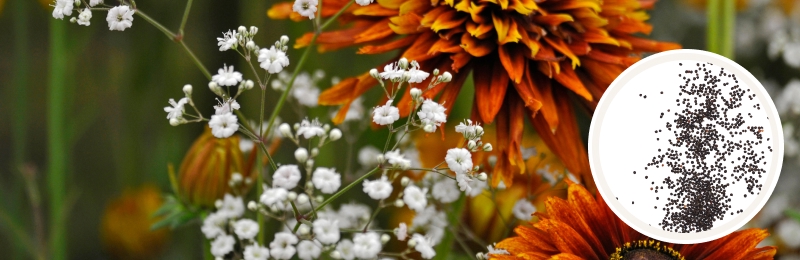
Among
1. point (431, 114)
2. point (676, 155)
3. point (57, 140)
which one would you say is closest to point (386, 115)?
point (431, 114)

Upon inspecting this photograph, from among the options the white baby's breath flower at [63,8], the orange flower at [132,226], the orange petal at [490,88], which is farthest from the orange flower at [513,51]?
the orange flower at [132,226]

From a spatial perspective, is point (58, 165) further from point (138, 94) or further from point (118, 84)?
point (118, 84)

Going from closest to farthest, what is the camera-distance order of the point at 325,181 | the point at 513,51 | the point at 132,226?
1. the point at 325,181
2. the point at 513,51
3. the point at 132,226

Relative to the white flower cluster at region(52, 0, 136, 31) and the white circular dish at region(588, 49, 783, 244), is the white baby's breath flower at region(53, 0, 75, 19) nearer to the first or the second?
the white flower cluster at region(52, 0, 136, 31)

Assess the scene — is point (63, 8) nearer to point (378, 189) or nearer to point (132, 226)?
point (378, 189)

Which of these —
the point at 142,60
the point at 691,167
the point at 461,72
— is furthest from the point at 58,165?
the point at 691,167

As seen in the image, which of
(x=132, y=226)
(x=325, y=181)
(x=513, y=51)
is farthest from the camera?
(x=132, y=226)

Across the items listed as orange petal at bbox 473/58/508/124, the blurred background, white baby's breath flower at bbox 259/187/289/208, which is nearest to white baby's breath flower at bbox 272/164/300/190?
white baby's breath flower at bbox 259/187/289/208
